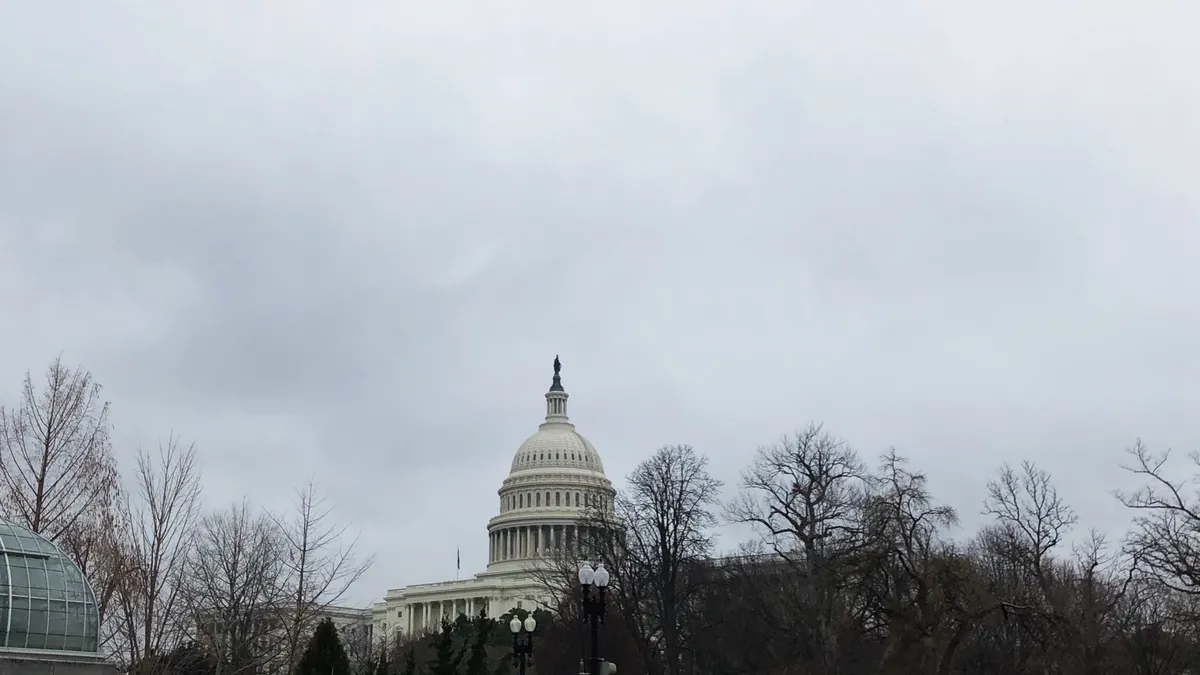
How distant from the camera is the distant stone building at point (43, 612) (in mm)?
30000

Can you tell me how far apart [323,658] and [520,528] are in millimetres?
117458

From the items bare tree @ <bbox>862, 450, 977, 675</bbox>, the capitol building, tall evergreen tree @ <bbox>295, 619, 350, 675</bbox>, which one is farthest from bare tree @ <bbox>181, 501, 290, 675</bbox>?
the capitol building

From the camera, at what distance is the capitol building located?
5733 inches

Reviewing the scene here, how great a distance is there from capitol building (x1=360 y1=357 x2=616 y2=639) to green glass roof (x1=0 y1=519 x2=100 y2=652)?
110257 millimetres

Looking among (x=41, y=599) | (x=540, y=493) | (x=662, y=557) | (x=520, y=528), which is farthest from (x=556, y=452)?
(x=41, y=599)

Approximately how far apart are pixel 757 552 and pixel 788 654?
13.0 meters

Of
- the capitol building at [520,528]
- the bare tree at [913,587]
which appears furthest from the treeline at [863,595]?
the capitol building at [520,528]

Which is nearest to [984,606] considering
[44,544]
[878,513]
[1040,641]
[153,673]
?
[1040,641]

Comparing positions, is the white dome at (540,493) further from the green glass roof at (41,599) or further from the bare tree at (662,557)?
the green glass roof at (41,599)

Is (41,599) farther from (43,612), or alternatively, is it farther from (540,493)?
(540,493)

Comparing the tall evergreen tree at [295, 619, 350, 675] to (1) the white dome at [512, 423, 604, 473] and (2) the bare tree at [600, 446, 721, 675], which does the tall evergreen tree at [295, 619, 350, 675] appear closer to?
(2) the bare tree at [600, 446, 721, 675]

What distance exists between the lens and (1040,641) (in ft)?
133

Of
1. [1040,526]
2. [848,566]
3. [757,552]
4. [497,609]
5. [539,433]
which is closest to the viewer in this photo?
[848,566]

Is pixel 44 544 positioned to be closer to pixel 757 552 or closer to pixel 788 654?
pixel 788 654
